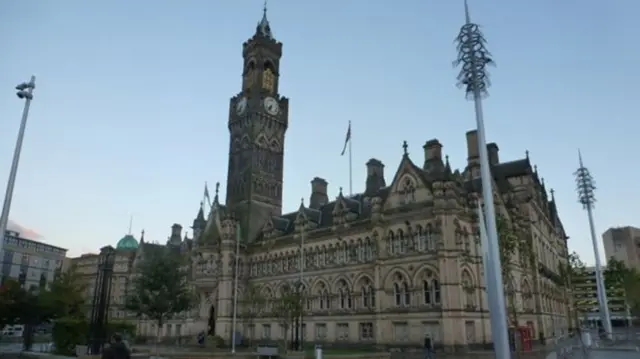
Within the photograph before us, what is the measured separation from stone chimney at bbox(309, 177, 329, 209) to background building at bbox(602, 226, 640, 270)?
109907 mm

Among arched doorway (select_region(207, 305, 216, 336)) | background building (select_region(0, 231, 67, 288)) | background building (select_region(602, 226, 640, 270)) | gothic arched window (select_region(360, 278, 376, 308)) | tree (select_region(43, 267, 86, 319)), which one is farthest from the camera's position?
background building (select_region(602, 226, 640, 270))

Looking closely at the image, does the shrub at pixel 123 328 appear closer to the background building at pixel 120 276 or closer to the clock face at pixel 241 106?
the clock face at pixel 241 106

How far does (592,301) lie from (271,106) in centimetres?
6561

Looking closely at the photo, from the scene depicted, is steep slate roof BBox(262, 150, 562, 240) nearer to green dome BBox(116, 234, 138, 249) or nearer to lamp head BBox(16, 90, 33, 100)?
lamp head BBox(16, 90, 33, 100)

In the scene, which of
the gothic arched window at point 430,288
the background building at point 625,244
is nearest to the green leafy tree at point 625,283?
the gothic arched window at point 430,288

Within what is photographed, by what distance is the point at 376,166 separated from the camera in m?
60.4

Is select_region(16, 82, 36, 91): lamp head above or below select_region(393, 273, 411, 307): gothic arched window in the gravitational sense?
above

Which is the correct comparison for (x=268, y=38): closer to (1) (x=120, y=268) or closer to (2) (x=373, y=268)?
(2) (x=373, y=268)

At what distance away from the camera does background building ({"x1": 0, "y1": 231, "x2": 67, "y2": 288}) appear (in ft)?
343

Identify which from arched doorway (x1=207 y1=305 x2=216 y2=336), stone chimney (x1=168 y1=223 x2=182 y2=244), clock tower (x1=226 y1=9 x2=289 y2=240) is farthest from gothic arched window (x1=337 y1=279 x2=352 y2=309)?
stone chimney (x1=168 y1=223 x2=182 y2=244)

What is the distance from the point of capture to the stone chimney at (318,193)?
224ft

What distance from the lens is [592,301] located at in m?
84.8

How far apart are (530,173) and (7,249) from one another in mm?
105776

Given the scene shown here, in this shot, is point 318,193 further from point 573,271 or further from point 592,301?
point 592,301
